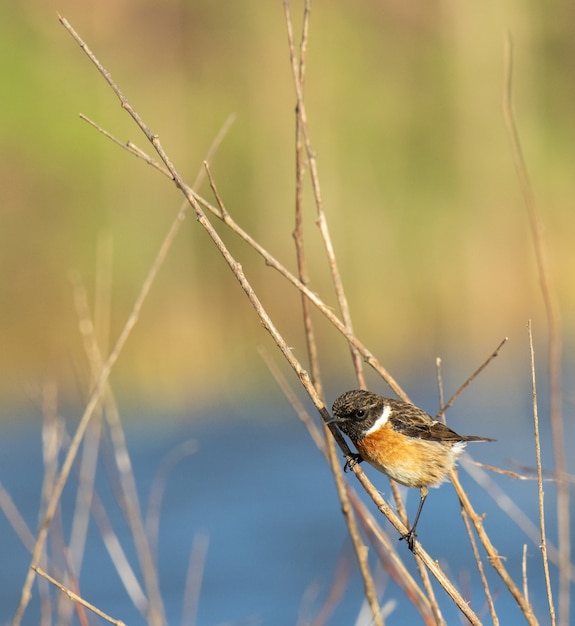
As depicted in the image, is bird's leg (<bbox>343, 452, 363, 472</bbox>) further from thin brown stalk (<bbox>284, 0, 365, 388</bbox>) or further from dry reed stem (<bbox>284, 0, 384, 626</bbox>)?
thin brown stalk (<bbox>284, 0, 365, 388</bbox>)

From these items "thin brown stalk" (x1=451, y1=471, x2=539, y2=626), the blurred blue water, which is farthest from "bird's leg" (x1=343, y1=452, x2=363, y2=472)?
the blurred blue water

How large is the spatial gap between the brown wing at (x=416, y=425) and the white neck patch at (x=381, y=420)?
0.10 feet

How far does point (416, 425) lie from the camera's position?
3693 millimetres

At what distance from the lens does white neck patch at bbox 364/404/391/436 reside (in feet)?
11.5

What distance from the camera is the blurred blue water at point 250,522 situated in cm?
851

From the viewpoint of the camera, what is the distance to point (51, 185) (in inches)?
801

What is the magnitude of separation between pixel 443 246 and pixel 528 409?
6.16 metres

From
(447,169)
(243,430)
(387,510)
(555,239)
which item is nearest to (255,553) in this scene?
(243,430)

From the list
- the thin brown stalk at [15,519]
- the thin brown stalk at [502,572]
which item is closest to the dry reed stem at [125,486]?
the thin brown stalk at [15,519]

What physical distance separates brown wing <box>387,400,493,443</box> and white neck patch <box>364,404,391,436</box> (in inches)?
1.2

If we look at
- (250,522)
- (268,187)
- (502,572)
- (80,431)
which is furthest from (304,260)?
(268,187)

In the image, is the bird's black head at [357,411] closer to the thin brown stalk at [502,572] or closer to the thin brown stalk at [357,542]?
the thin brown stalk at [357,542]

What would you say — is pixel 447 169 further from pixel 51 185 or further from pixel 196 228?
pixel 51 185

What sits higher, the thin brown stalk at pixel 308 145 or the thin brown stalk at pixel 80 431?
the thin brown stalk at pixel 308 145
